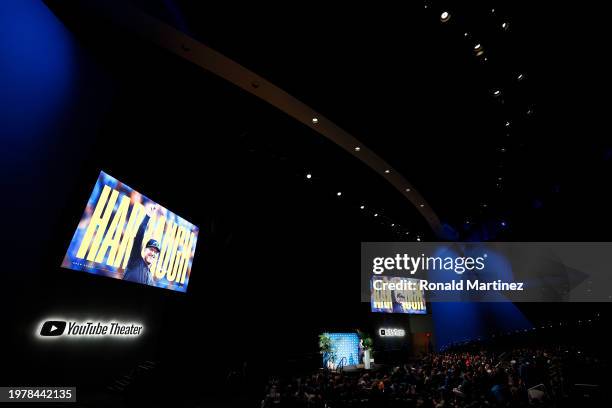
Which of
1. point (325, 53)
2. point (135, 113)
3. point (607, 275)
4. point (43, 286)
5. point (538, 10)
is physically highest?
point (538, 10)

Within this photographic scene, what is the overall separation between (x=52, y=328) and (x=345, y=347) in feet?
41.9

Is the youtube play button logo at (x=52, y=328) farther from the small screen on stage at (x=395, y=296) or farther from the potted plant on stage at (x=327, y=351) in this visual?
the small screen on stage at (x=395, y=296)

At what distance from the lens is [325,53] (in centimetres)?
581

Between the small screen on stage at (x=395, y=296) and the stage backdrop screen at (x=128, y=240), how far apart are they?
11558 mm

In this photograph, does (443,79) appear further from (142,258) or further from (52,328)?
(52,328)

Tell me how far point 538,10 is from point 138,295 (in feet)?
32.9

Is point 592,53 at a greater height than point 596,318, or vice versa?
point 592,53

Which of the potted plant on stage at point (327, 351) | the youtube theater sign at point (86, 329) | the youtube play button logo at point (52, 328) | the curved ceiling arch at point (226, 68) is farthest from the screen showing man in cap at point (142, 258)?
the potted plant on stage at point (327, 351)

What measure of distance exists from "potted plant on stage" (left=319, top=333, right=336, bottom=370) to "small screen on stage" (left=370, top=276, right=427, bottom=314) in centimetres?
356

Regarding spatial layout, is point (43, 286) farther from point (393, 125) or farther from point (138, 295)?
point (393, 125)

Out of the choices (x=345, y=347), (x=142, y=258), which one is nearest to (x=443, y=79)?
(x=142, y=258)

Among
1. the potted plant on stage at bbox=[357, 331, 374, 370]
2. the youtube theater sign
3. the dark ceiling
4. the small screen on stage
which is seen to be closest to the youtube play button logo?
the youtube theater sign

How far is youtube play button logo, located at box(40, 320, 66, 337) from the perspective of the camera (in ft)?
14.8

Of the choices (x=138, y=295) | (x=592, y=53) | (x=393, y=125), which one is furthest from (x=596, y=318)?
(x=138, y=295)
